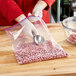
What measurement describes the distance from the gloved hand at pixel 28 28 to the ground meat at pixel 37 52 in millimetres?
83

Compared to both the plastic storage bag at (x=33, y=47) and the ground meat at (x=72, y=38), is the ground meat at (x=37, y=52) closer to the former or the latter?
the plastic storage bag at (x=33, y=47)

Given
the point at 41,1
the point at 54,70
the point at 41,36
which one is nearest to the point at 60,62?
the point at 54,70

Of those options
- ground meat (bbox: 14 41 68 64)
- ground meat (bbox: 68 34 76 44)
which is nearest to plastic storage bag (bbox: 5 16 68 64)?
ground meat (bbox: 14 41 68 64)

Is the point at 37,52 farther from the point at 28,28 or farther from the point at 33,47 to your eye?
the point at 28,28

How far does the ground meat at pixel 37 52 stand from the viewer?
0.91 meters

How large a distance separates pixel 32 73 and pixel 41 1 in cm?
73

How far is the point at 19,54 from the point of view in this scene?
0.96m

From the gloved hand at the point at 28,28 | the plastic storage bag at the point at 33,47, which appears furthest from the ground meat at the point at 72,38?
the gloved hand at the point at 28,28

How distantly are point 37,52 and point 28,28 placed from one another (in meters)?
0.23

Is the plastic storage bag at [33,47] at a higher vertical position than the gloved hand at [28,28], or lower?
lower

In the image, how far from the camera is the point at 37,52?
0.95m

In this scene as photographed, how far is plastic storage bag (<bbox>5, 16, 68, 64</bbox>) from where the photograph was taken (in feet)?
3.01

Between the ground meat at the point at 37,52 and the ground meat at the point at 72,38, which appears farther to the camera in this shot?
the ground meat at the point at 72,38

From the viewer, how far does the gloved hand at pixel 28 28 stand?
1.07 meters
